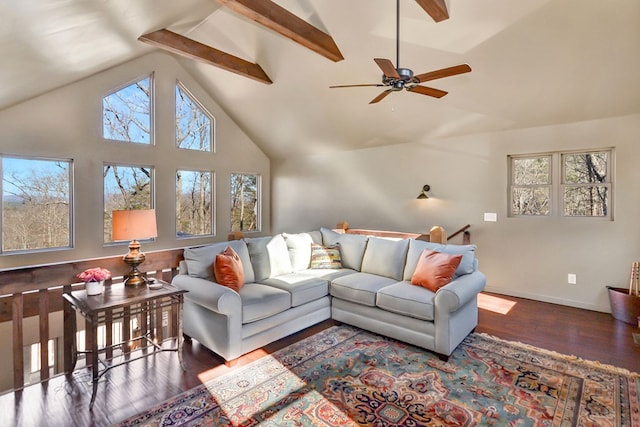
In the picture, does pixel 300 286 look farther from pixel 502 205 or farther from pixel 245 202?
pixel 245 202

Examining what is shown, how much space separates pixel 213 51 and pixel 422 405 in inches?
209

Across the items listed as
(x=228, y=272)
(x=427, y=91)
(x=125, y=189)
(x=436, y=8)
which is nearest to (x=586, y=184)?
(x=427, y=91)

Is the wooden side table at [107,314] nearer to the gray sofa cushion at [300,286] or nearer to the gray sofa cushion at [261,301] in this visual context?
the gray sofa cushion at [261,301]

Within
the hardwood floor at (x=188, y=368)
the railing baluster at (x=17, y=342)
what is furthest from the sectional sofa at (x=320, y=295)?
the railing baluster at (x=17, y=342)

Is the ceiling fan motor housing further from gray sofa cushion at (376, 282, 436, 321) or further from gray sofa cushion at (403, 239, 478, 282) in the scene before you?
gray sofa cushion at (376, 282, 436, 321)

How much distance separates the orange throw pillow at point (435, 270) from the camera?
3172 mm

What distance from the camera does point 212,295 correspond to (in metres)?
2.75

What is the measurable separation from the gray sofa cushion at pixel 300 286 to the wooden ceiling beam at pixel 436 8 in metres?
2.91

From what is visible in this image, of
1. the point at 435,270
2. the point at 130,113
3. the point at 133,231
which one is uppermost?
the point at 130,113

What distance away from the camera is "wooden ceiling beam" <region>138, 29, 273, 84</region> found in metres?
4.48

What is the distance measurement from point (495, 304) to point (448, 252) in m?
1.69

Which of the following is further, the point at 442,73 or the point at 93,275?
the point at 442,73

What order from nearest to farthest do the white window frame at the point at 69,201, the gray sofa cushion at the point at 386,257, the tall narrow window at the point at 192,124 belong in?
the gray sofa cushion at the point at 386,257 < the white window frame at the point at 69,201 < the tall narrow window at the point at 192,124

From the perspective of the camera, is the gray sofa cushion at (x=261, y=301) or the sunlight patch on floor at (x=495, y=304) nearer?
the gray sofa cushion at (x=261, y=301)
